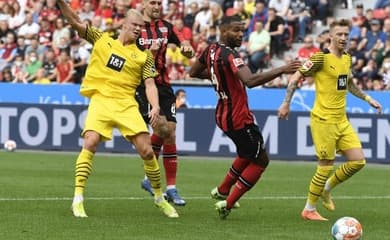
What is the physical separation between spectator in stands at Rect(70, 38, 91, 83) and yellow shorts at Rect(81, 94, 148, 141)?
644 inches

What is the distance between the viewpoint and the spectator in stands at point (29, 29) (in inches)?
1209

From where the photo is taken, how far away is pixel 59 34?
98.8ft

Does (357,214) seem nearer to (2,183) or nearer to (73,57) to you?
(2,183)

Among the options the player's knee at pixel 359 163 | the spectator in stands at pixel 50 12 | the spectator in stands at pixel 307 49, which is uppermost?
the player's knee at pixel 359 163

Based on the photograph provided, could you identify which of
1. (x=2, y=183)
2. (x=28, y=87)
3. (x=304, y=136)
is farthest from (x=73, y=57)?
(x=2, y=183)

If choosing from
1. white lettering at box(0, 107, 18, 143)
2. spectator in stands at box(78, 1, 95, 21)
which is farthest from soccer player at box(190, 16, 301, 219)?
spectator in stands at box(78, 1, 95, 21)

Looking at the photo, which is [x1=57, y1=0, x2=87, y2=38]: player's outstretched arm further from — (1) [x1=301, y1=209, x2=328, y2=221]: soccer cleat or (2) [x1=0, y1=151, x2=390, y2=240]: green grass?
(1) [x1=301, y1=209, x2=328, y2=221]: soccer cleat

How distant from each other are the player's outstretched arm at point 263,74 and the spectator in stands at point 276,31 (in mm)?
16402

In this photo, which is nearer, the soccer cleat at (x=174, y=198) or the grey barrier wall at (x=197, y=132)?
the soccer cleat at (x=174, y=198)

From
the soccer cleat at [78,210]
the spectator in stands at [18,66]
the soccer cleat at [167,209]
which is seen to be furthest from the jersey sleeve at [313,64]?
the spectator in stands at [18,66]

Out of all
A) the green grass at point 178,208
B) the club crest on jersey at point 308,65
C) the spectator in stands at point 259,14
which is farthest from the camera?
the spectator in stands at point 259,14

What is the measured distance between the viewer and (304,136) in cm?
2305

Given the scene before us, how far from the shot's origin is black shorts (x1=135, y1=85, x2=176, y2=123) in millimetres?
14250

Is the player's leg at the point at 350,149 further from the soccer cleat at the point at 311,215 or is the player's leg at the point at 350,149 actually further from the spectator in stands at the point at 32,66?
the spectator in stands at the point at 32,66
